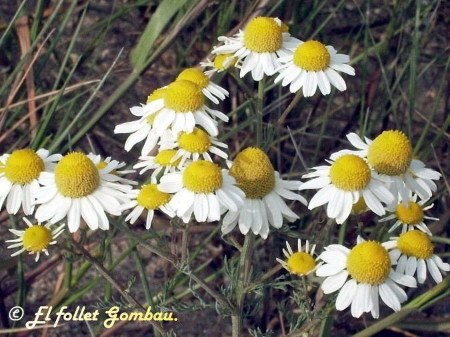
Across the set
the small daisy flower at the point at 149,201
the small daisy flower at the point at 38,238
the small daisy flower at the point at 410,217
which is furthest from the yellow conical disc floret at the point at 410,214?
the small daisy flower at the point at 38,238

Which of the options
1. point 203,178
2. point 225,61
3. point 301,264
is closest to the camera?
point 203,178

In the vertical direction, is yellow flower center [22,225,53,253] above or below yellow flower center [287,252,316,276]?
above

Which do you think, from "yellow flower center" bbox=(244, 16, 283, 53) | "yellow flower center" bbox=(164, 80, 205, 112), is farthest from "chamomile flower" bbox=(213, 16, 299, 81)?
"yellow flower center" bbox=(164, 80, 205, 112)

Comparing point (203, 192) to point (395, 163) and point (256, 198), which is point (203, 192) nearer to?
point (256, 198)

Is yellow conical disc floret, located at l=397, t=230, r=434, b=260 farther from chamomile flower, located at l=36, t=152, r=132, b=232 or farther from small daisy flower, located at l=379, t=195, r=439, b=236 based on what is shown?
chamomile flower, located at l=36, t=152, r=132, b=232

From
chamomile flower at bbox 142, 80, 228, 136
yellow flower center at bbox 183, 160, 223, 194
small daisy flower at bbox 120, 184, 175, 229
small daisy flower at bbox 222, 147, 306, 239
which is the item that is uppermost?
chamomile flower at bbox 142, 80, 228, 136

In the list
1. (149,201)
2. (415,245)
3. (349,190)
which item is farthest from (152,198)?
(415,245)

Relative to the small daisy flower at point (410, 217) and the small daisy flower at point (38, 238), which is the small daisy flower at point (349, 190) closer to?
the small daisy flower at point (410, 217)
